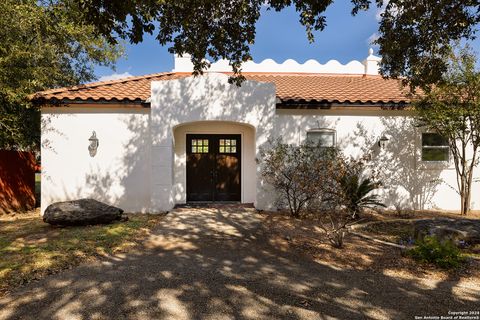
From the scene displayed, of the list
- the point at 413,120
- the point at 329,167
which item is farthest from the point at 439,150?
the point at 329,167

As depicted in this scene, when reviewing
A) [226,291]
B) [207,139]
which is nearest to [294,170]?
[207,139]

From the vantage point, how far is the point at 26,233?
6887 millimetres

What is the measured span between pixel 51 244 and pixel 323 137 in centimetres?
846

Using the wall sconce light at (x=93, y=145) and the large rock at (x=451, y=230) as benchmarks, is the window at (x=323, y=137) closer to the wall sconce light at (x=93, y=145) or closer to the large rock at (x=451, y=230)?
the large rock at (x=451, y=230)

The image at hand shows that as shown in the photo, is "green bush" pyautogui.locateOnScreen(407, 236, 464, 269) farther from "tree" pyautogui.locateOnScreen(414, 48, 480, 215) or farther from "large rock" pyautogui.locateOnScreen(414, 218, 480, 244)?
"tree" pyautogui.locateOnScreen(414, 48, 480, 215)

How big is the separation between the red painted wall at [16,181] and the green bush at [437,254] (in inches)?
471

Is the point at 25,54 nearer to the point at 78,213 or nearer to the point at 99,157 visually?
the point at 99,157

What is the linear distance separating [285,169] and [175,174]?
4033 mm

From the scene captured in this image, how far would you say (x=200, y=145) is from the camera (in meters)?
10.5

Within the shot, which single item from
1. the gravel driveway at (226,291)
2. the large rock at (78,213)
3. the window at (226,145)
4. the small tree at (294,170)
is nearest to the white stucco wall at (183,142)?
the window at (226,145)

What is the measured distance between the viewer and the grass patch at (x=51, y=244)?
448 cm

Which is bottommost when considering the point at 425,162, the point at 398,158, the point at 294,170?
the point at 294,170

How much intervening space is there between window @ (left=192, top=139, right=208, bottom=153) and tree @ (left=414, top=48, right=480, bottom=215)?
7172mm

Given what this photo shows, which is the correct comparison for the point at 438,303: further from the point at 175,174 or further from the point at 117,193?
the point at 117,193
